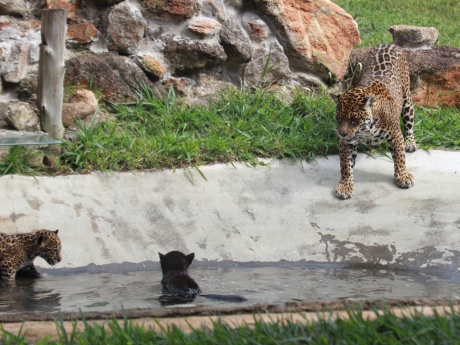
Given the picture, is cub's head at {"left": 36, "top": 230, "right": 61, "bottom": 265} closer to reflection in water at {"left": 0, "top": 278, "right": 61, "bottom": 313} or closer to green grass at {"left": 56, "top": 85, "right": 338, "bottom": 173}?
reflection in water at {"left": 0, "top": 278, "right": 61, "bottom": 313}

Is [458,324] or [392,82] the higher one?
[458,324]

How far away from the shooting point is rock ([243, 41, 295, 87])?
12.4 metres

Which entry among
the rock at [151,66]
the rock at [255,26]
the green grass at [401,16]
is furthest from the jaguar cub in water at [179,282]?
the green grass at [401,16]

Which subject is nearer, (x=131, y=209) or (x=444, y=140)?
(x=131, y=209)

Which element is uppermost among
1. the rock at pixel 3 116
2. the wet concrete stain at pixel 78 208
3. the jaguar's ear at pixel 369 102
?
the jaguar's ear at pixel 369 102

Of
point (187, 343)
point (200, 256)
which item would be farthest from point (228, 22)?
point (187, 343)

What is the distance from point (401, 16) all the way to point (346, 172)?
8.51 metres

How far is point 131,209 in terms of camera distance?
930 cm

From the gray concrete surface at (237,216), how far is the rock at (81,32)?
8.38 feet

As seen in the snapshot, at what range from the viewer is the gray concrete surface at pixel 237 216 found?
900cm

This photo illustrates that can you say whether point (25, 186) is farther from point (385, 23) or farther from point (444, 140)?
point (385, 23)

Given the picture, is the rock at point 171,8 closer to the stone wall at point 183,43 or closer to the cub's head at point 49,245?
the stone wall at point 183,43

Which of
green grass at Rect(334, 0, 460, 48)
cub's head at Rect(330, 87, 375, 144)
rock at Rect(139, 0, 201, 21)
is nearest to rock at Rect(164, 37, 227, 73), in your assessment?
rock at Rect(139, 0, 201, 21)

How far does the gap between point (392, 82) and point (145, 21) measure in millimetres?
3428
